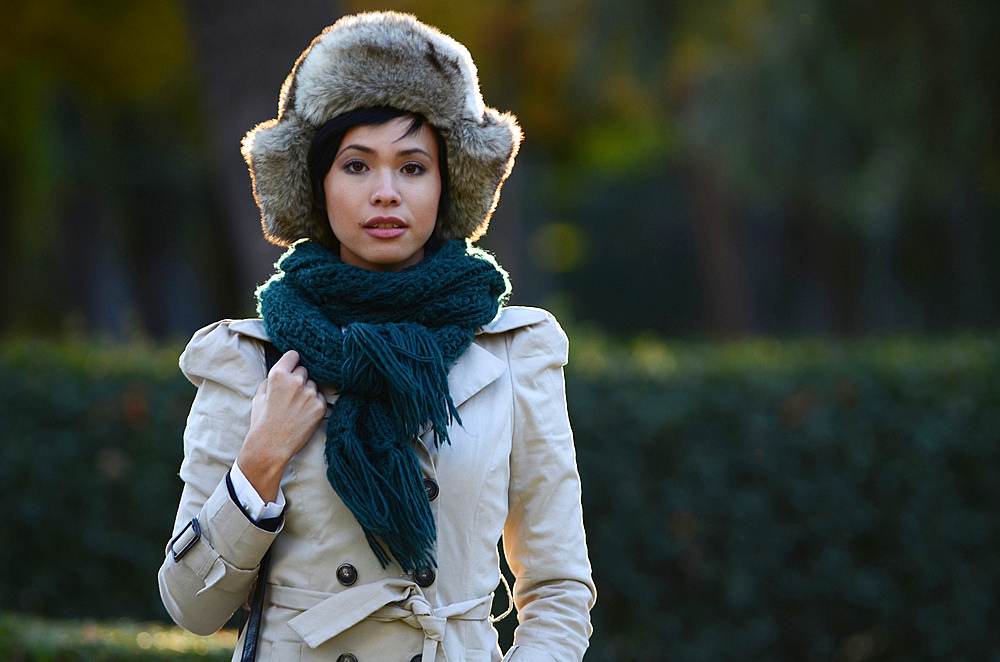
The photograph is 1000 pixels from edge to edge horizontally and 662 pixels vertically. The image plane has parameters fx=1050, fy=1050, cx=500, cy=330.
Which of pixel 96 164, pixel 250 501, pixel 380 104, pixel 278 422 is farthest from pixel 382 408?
pixel 96 164

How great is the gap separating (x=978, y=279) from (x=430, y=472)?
76.3ft

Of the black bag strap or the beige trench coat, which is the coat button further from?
the black bag strap

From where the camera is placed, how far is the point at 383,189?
90.0 inches

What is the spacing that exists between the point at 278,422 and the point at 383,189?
21.8 inches

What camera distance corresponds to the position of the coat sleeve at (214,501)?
210cm

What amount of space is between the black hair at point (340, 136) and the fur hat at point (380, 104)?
0.04 ft

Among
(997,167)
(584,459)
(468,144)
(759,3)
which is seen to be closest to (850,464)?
(584,459)

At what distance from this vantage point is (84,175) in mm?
16688

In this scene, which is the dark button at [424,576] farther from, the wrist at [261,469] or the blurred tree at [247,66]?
the blurred tree at [247,66]

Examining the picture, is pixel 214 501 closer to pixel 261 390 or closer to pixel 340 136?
pixel 261 390

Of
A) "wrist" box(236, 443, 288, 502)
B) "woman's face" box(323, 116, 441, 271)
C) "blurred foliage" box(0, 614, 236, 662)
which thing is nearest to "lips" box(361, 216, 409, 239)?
"woman's face" box(323, 116, 441, 271)

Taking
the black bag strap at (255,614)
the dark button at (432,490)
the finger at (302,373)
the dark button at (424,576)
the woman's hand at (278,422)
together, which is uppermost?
the finger at (302,373)

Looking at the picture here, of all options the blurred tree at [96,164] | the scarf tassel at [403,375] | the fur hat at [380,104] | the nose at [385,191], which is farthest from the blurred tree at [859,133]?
the scarf tassel at [403,375]

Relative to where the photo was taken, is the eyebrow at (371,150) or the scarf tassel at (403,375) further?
the eyebrow at (371,150)
